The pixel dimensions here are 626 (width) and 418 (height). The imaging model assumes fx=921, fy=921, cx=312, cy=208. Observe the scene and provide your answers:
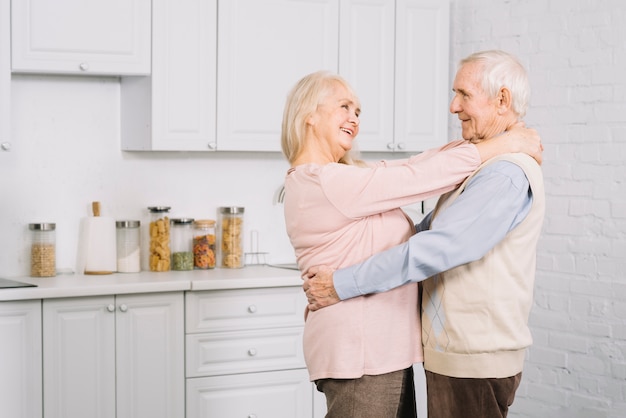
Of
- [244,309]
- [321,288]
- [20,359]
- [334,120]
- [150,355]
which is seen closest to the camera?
[321,288]

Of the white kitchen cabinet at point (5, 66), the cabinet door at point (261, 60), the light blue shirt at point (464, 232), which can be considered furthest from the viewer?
the cabinet door at point (261, 60)

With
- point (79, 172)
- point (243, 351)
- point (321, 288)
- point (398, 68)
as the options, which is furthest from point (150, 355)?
point (398, 68)

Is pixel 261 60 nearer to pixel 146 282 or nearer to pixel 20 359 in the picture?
pixel 146 282

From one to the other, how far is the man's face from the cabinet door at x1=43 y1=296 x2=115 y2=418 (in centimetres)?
191

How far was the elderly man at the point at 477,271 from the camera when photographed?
2121 millimetres

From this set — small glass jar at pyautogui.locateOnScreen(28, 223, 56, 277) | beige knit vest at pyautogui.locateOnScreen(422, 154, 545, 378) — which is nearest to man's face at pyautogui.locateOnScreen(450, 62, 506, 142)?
beige knit vest at pyautogui.locateOnScreen(422, 154, 545, 378)

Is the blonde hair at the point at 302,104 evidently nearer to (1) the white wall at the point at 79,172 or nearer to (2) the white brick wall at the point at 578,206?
(2) the white brick wall at the point at 578,206

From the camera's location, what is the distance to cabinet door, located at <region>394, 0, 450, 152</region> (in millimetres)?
4523

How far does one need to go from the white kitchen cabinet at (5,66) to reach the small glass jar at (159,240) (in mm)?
815

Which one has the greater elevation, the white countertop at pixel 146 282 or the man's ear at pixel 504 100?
the man's ear at pixel 504 100

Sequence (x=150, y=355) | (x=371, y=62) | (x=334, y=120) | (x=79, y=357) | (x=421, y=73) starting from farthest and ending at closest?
1. (x=421, y=73)
2. (x=371, y=62)
3. (x=150, y=355)
4. (x=79, y=357)
5. (x=334, y=120)

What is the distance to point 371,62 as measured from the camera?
14.6ft

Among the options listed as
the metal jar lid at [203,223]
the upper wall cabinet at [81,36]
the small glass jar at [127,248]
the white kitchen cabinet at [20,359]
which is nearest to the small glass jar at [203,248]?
the metal jar lid at [203,223]

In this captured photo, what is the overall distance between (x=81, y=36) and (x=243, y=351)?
149 cm
